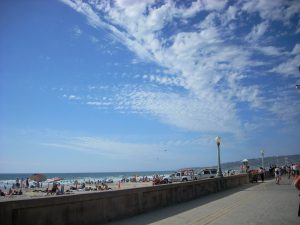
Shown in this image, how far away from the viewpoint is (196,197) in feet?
67.6

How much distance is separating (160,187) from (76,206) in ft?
20.3

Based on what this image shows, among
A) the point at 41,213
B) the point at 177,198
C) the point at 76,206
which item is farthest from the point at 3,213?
the point at 177,198

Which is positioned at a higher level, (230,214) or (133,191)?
(133,191)

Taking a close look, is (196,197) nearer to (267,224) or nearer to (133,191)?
(133,191)

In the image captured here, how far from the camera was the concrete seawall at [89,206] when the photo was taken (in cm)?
844

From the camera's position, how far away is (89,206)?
35.8ft

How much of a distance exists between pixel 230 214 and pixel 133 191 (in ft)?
11.2

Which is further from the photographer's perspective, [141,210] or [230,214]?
[141,210]

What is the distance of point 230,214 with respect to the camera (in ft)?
41.9

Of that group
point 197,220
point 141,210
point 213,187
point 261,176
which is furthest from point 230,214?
point 261,176

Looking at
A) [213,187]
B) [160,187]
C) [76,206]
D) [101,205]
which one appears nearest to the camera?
[76,206]

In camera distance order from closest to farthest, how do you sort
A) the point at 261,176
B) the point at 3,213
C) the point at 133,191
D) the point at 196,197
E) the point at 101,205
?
the point at 3,213, the point at 101,205, the point at 133,191, the point at 196,197, the point at 261,176

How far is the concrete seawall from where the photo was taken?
8438mm

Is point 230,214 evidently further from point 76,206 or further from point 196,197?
point 196,197
